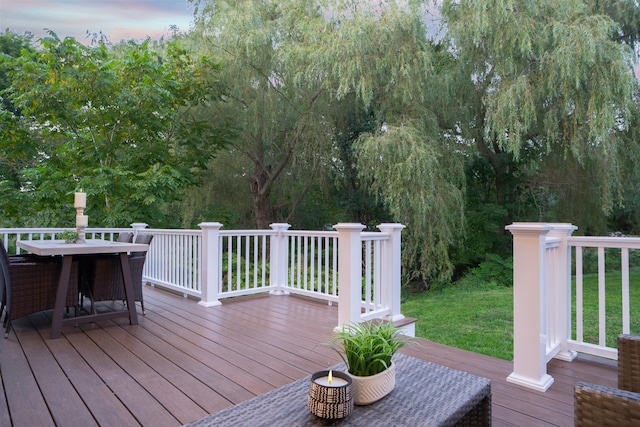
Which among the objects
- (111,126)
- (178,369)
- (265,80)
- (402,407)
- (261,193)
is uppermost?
(265,80)

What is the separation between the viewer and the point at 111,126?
305 inches

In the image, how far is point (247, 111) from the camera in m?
7.75

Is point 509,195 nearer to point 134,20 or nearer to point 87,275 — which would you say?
point 87,275

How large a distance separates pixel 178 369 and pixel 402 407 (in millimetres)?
1636

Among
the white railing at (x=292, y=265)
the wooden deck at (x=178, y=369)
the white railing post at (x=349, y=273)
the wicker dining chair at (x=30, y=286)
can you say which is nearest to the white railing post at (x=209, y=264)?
the white railing at (x=292, y=265)

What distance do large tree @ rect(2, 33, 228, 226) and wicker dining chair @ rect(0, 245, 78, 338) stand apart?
3797 mm

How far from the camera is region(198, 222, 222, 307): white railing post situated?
428 centimetres

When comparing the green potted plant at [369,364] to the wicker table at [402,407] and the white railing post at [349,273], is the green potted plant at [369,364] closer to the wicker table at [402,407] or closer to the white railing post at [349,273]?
the wicker table at [402,407]

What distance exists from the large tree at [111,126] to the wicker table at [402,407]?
627cm

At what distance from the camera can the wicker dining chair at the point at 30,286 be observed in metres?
3.05

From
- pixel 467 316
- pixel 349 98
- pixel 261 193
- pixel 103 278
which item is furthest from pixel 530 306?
pixel 261 193

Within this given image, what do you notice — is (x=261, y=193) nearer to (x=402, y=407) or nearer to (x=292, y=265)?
(x=292, y=265)

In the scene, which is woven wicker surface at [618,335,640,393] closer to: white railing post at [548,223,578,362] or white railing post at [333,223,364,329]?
white railing post at [548,223,578,362]

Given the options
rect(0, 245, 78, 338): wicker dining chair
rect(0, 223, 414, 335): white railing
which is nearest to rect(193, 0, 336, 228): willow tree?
rect(0, 223, 414, 335): white railing
